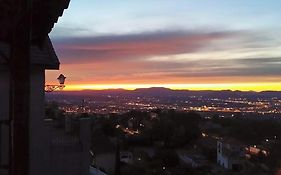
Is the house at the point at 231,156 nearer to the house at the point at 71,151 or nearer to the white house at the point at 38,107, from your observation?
the house at the point at 71,151

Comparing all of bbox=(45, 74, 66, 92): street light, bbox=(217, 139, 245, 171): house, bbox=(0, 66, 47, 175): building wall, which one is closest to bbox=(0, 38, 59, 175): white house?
bbox=(0, 66, 47, 175): building wall

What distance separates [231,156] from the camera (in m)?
39.1

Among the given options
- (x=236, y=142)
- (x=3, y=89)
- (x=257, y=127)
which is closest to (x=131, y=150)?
(x=236, y=142)

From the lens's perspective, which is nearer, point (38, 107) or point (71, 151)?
point (38, 107)

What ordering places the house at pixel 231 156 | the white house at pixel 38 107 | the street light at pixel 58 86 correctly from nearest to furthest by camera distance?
1. the white house at pixel 38 107
2. the street light at pixel 58 86
3. the house at pixel 231 156

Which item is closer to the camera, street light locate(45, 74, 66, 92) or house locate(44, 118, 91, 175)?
A: house locate(44, 118, 91, 175)

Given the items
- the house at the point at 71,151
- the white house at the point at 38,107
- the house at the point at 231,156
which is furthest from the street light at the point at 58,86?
the house at the point at 231,156

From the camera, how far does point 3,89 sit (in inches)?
350

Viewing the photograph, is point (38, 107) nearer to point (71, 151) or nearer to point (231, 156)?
point (71, 151)

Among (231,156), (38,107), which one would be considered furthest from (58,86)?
(231,156)

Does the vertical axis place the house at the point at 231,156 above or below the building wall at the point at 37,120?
below

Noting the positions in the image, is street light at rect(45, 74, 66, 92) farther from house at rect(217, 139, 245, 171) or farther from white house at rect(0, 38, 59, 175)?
house at rect(217, 139, 245, 171)

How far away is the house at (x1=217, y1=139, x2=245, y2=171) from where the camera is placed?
125 ft

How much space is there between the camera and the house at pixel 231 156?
38.2 meters
